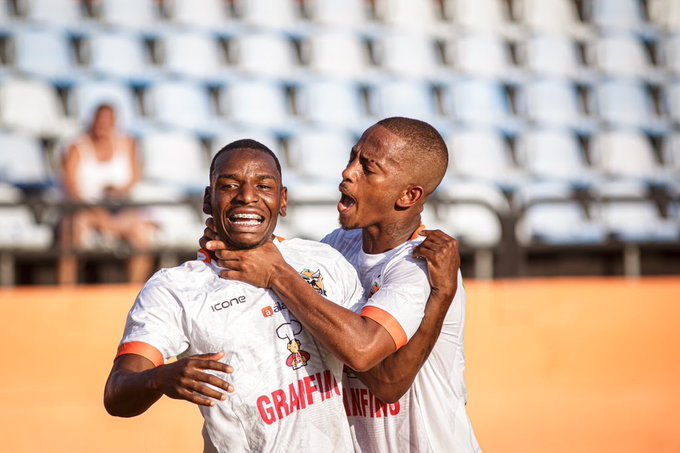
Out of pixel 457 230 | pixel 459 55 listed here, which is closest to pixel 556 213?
pixel 457 230

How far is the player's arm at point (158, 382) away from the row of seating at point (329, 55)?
6.46m

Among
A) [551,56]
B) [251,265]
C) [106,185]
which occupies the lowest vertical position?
[251,265]

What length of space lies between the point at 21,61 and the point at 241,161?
6.33 metres

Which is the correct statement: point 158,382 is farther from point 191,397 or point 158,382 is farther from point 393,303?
point 393,303

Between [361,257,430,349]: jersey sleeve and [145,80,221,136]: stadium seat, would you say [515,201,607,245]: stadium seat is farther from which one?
[361,257,430,349]: jersey sleeve

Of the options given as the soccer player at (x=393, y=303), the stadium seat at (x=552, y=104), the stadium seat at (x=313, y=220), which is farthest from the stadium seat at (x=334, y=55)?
the soccer player at (x=393, y=303)

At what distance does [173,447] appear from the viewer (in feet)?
19.2

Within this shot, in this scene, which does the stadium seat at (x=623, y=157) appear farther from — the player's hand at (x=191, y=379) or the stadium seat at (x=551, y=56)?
the player's hand at (x=191, y=379)

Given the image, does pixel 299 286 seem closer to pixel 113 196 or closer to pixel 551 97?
pixel 113 196

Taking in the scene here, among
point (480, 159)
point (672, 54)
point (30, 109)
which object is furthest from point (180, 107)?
point (672, 54)

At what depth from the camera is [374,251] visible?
10.6 feet

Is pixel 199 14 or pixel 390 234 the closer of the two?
pixel 390 234

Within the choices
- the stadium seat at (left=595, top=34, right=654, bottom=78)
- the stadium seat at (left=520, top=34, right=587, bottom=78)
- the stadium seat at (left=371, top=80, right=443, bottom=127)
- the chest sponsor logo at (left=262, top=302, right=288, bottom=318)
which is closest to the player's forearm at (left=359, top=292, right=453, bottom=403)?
the chest sponsor logo at (left=262, top=302, right=288, bottom=318)

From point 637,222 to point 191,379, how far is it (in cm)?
689
